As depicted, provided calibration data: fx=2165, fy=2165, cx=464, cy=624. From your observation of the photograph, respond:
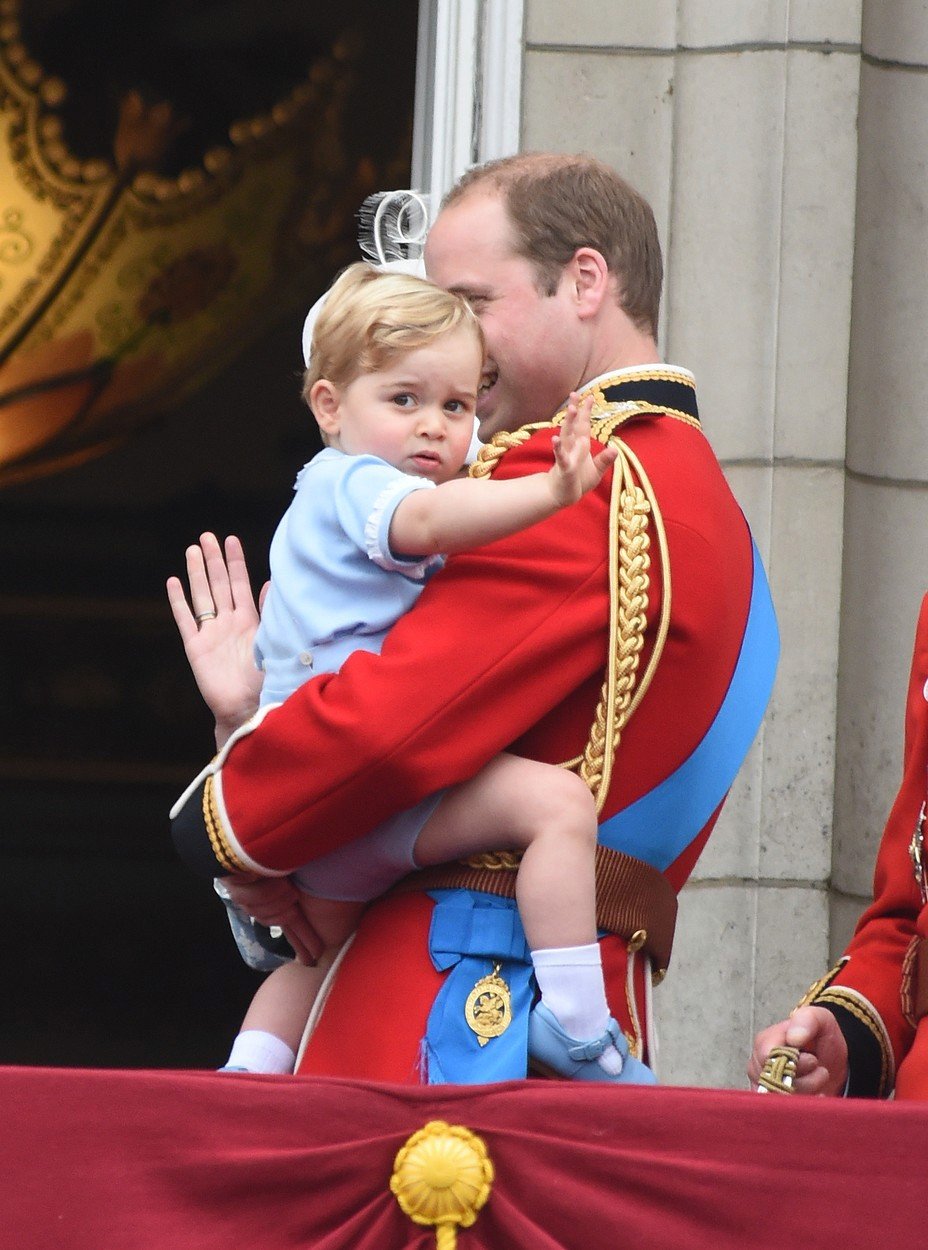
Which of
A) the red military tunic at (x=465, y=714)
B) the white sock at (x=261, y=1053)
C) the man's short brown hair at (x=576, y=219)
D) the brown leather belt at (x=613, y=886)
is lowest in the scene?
the white sock at (x=261, y=1053)

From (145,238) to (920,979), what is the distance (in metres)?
3.89

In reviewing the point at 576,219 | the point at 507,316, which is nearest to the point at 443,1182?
the point at 507,316

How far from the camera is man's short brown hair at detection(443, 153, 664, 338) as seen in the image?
7.57 ft

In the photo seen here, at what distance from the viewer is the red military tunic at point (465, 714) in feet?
6.54

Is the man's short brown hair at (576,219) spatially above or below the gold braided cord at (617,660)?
above

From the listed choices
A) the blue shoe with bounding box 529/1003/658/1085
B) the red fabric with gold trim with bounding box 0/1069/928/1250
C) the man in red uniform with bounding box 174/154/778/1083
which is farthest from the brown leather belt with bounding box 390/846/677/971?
the red fabric with gold trim with bounding box 0/1069/928/1250

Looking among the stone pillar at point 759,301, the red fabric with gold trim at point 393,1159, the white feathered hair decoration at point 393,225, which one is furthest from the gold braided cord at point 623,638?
the stone pillar at point 759,301

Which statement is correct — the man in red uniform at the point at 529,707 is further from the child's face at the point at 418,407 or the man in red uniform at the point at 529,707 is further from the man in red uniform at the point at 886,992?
the man in red uniform at the point at 886,992

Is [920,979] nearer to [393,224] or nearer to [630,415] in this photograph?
[630,415]

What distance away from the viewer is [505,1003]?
2.03 metres

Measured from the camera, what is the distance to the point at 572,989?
2.01m

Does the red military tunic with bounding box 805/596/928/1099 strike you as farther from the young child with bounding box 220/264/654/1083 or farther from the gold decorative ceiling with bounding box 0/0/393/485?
the gold decorative ceiling with bounding box 0/0/393/485

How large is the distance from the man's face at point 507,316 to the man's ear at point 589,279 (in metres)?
0.01

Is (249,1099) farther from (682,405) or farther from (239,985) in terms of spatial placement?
(239,985)
